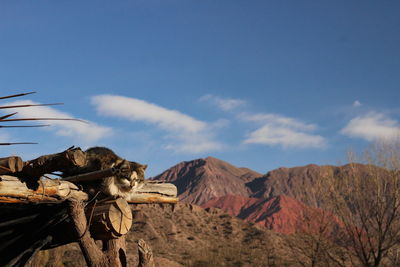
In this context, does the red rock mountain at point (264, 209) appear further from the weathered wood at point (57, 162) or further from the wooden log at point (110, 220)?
the weathered wood at point (57, 162)

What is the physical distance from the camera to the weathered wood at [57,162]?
12.6 ft

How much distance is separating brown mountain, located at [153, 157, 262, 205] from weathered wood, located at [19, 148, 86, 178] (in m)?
85.0

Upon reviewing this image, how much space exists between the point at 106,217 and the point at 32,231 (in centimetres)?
93

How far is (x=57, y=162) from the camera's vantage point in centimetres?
393

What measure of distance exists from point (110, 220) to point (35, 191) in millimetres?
917

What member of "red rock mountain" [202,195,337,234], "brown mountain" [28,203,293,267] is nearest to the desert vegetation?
"brown mountain" [28,203,293,267]

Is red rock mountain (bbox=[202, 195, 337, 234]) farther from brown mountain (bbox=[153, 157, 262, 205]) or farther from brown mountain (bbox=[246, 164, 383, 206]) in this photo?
brown mountain (bbox=[246, 164, 383, 206])

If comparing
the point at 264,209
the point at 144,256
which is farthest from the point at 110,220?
the point at 264,209

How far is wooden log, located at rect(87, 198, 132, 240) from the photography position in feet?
16.6

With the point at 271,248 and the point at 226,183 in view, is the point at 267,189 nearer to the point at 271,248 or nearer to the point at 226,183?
the point at 226,183

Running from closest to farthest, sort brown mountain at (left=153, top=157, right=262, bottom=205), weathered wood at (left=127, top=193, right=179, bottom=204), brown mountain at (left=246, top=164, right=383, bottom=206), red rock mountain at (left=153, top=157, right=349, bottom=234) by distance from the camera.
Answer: weathered wood at (left=127, top=193, right=179, bottom=204), red rock mountain at (left=153, top=157, right=349, bottom=234), brown mountain at (left=153, top=157, right=262, bottom=205), brown mountain at (left=246, top=164, right=383, bottom=206)

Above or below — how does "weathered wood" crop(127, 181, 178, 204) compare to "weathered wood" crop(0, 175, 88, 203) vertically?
above

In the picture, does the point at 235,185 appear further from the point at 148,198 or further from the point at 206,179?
the point at 148,198

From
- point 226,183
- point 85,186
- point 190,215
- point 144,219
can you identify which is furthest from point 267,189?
point 85,186
